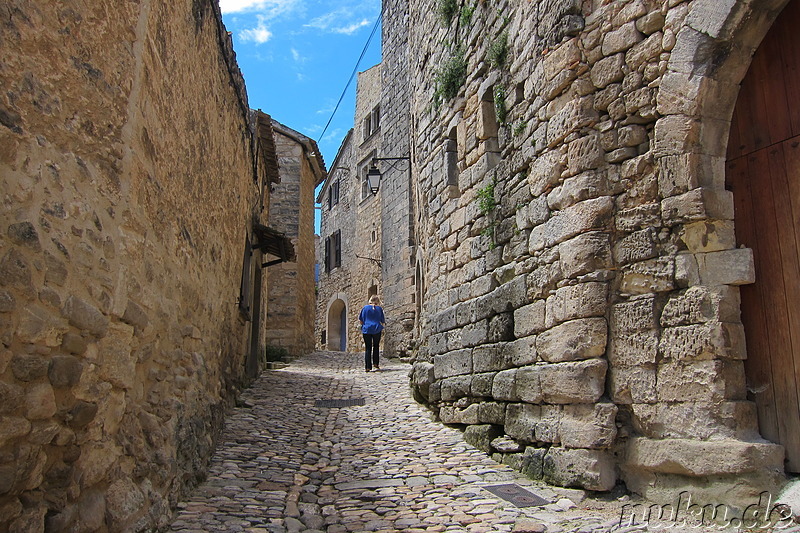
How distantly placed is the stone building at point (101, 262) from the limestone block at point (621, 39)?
273 cm

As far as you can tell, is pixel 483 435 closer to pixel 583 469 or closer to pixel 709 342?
pixel 583 469

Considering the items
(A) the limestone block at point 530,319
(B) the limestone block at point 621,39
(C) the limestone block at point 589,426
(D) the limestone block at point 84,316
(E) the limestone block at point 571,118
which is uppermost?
(B) the limestone block at point 621,39

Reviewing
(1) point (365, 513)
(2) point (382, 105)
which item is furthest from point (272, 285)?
(1) point (365, 513)

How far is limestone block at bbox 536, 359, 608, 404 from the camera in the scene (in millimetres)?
4023

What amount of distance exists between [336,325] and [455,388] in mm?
16093

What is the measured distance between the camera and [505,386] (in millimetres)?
5000

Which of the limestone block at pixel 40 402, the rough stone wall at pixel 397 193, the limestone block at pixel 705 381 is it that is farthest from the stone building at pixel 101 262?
the rough stone wall at pixel 397 193

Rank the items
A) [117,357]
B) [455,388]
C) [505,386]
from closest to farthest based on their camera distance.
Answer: [117,357] < [505,386] < [455,388]

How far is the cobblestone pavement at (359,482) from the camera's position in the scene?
12.1ft

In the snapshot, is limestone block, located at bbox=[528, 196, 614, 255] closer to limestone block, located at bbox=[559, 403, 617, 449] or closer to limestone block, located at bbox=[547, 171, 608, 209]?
limestone block, located at bbox=[547, 171, 608, 209]

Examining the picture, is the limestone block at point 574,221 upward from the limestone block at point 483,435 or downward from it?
upward

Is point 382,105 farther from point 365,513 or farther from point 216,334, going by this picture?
point 365,513

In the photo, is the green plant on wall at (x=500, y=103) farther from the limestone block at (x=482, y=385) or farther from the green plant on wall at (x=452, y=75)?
the limestone block at (x=482, y=385)

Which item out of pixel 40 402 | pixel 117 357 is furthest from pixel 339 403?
pixel 40 402
